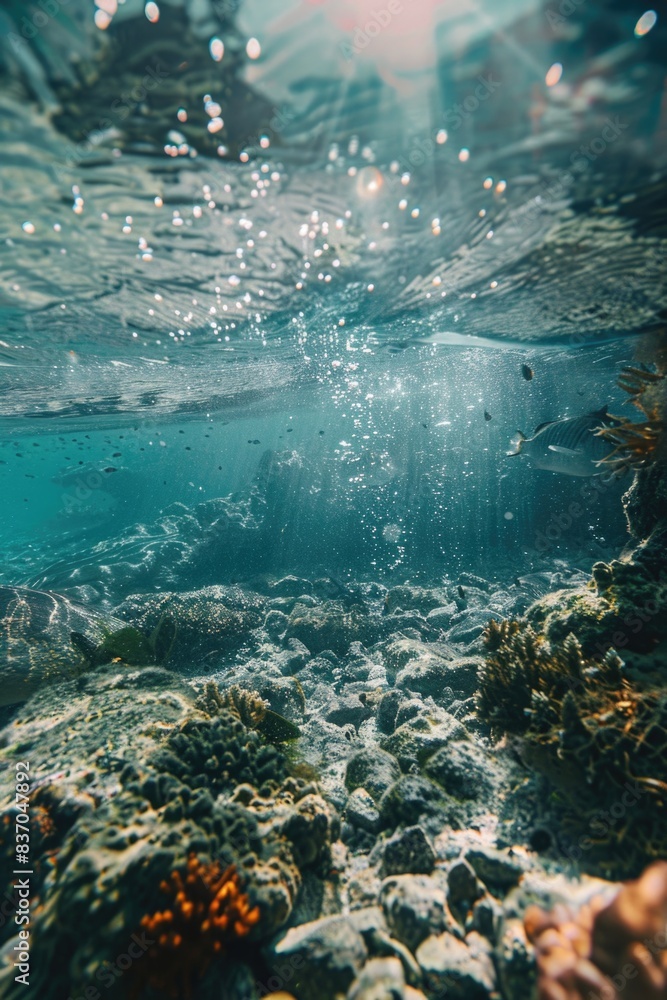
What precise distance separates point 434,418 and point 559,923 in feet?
181

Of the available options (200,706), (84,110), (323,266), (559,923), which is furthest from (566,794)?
(323,266)

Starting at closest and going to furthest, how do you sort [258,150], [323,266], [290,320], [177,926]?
[177,926]
[258,150]
[323,266]
[290,320]

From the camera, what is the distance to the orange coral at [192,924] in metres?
2.74

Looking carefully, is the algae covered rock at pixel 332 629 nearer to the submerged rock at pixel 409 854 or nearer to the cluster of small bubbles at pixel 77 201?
the submerged rock at pixel 409 854

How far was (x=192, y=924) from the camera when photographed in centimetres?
294

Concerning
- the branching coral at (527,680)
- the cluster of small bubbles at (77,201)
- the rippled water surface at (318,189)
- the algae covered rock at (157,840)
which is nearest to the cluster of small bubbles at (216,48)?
the rippled water surface at (318,189)

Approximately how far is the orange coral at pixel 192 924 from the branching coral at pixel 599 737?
303 centimetres

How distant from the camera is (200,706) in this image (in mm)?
6137

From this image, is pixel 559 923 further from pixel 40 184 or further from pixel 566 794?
pixel 40 184

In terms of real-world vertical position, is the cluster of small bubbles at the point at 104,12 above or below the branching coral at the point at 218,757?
above

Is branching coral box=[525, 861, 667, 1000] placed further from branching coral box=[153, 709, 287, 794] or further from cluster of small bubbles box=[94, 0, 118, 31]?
cluster of small bubbles box=[94, 0, 118, 31]

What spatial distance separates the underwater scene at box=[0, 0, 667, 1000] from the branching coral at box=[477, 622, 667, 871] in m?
0.03

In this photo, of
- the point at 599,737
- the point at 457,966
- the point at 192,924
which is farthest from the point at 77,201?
the point at 457,966

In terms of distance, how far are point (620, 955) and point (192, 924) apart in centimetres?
277
